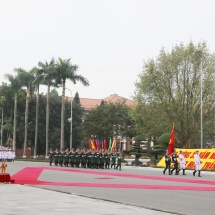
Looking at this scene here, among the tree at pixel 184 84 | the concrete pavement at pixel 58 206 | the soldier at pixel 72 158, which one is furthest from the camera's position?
the tree at pixel 184 84

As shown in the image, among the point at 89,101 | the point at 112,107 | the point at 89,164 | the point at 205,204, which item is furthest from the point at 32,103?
the point at 205,204

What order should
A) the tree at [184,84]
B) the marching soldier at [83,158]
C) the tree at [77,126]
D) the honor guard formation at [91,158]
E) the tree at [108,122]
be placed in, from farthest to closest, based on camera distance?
the tree at [77,126] → the tree at [108,122] → the tree at [184,84] → the marching soldier at [83,158] → the honor guard formation at [91,158]

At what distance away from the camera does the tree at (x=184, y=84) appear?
48.5 metres

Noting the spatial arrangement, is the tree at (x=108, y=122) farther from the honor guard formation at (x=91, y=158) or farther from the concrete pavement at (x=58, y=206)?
the concrete pavement at (x=58, y=206)

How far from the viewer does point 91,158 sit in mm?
37750

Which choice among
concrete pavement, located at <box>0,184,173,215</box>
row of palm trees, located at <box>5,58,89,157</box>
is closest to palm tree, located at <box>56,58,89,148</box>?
row of palm trees, located at <box>5,58,89,157</box>

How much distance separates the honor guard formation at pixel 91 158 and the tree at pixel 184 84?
1179 cm

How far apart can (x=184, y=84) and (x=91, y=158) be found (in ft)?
50.8

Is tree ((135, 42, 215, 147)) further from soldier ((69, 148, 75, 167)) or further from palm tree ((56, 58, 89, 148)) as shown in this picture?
soldier ((69, 148, 75, 167))

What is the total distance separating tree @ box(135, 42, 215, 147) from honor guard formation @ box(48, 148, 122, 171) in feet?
38.7

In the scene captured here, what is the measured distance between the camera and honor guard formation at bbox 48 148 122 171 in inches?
1459

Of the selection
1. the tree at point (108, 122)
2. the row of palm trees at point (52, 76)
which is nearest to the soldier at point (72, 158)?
the row of palm trees at point (52, 76)

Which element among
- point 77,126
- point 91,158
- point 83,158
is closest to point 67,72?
point 83,158

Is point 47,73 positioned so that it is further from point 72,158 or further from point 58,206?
point 58,206
